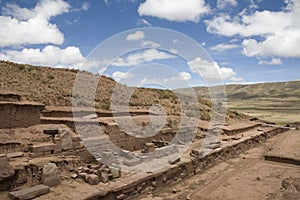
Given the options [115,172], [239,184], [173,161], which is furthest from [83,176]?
[239,184]

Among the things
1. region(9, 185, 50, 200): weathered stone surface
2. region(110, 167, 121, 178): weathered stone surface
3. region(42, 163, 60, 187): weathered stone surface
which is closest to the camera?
region(9, 185, 50, 200): weathered stone surface

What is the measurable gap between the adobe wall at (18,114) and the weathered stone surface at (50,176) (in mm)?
3725

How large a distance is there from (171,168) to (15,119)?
6.12 metres

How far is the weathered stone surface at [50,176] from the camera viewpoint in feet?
22.4

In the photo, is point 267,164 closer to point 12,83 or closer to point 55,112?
point 55,112

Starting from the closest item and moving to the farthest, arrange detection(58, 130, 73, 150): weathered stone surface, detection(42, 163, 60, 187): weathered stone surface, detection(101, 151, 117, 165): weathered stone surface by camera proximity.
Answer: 1. detection(42, 163, 60, 187): weathered stone surface
2. detection(58, 130, 73, 150): weathered stone surface
3. detection(101, 151, 117, 165): weathered stone surface

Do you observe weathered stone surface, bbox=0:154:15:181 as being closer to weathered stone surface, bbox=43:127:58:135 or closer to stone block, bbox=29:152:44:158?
stone block, bbox=29:152:44:158

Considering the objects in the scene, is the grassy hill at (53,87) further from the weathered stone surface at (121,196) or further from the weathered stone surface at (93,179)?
the weathered stone surface at (121,196)

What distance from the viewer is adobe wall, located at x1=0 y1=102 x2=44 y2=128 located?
9551mm

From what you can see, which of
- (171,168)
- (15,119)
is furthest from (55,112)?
(171,168)

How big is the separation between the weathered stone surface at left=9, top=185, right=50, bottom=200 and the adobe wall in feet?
13.7

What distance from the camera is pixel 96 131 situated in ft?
36.7

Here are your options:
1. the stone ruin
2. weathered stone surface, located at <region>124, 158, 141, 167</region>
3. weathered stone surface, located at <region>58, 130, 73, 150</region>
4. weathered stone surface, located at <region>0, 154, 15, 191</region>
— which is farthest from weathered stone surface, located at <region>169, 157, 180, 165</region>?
weathered stone surface, located at <region>0, 154, 15, 191</region>

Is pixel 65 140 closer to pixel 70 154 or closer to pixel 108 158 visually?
pixel 70 154
